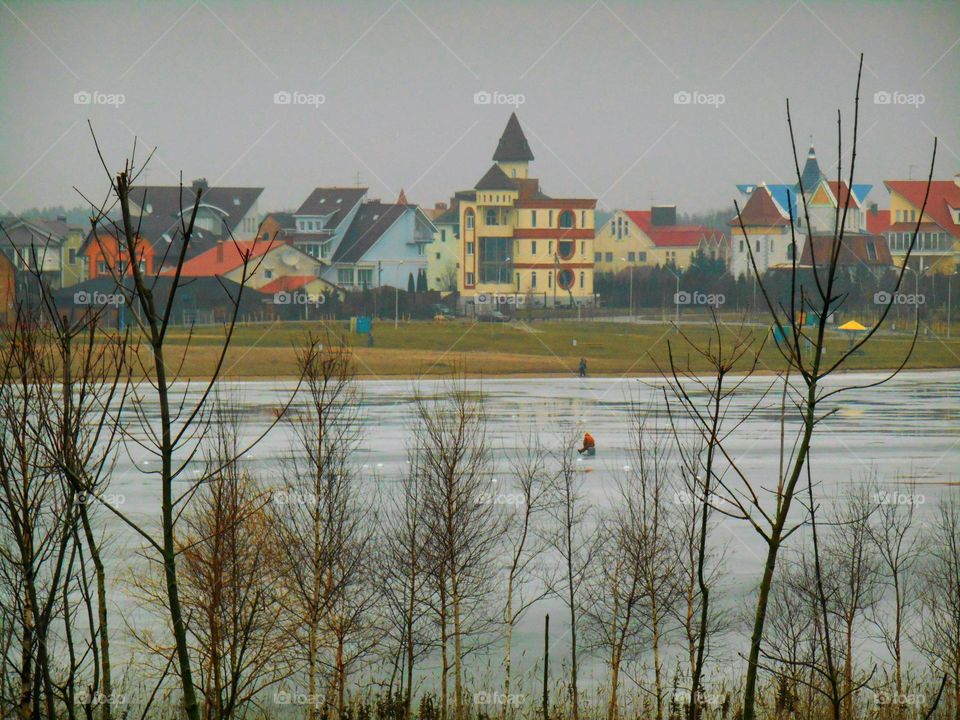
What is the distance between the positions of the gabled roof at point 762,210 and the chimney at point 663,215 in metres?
5.49

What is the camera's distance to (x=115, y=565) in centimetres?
1625

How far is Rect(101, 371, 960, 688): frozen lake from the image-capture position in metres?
18.5

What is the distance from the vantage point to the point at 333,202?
56.6m

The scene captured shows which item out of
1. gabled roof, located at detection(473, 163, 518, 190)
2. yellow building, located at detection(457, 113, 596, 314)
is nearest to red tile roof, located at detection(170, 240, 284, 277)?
yellow building, located at detection(457, 113, 596, 314)

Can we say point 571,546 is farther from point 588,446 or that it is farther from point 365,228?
point 365,228

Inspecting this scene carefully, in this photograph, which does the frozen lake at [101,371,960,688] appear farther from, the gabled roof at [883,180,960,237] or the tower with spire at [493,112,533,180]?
the tower with spire at [493,112,533,180]

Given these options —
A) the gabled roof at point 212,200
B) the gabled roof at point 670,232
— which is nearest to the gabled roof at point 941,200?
the gabled roof at point 670,232

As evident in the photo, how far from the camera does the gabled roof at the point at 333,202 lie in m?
55.7

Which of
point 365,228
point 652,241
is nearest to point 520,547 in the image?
point 365,228

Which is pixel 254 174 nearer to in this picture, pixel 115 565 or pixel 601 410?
pixel 601 410

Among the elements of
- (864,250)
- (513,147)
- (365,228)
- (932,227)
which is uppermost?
(513,147)

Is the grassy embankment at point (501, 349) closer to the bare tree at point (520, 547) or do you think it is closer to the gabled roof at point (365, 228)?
the gabled roof at point (365, 228)

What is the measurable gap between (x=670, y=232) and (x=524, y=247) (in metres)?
9.87

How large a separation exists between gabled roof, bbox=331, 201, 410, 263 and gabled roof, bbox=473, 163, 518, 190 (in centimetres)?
449
